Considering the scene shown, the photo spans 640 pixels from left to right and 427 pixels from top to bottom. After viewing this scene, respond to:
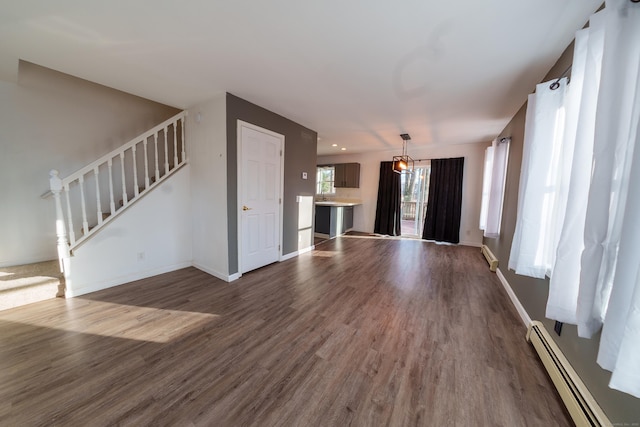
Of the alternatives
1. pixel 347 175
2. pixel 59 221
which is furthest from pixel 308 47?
pixel 347 175

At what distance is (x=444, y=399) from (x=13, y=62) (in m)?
4.93

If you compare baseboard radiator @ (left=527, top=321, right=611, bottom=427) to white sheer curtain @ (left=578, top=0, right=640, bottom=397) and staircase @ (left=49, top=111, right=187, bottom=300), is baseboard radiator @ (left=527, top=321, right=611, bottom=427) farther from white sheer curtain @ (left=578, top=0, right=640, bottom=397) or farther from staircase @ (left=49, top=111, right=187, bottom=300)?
staircase @ (left=49, top=111, right=187, bottom=300)

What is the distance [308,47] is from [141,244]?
10.6ft

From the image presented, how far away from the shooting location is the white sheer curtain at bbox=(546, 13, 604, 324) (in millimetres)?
1275

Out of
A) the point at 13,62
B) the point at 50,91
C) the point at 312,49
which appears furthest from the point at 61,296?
the point at 312,49

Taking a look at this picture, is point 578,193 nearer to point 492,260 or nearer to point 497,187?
point 497,187

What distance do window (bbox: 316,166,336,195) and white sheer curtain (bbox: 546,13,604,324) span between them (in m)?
6.09

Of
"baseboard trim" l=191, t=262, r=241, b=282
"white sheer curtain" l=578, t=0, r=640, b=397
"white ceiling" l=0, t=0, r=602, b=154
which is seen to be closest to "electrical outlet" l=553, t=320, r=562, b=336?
"white sheer curtain" l=578, t=0, r=640, b=397

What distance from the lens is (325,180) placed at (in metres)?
7.50

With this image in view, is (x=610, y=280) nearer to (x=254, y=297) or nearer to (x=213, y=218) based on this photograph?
(x=254, y=297)

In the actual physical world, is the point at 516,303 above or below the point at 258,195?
below

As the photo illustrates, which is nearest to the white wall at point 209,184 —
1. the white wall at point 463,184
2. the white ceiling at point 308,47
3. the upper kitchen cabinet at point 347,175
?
the white ceiling at point 308,47

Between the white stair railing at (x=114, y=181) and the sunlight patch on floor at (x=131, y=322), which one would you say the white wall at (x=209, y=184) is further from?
the sunlight patch on floor at (x=131, y=322)

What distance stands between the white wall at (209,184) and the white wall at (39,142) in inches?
55.7
